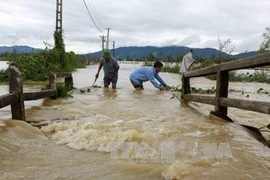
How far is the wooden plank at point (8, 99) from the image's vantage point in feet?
10.8

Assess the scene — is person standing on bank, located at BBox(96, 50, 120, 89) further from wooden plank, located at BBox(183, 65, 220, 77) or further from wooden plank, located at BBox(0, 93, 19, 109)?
wooden plank, located at BBox(0, 93, 19, 109)

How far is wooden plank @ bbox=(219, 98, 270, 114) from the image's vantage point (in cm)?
303

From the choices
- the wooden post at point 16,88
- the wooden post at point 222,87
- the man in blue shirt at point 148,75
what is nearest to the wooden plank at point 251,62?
the wooden post at point 222,87

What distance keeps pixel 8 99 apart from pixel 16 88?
0.36 metres

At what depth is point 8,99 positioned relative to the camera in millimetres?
3494

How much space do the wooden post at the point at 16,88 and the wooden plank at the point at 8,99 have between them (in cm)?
7

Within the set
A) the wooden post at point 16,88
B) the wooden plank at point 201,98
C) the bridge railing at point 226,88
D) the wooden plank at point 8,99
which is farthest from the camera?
the wooden plank at point 201,98

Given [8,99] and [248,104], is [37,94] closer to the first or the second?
[8,99]

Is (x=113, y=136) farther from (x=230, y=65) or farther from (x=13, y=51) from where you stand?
(x=13, y=51)

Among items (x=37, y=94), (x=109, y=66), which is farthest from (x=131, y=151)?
(x=109, y=66)

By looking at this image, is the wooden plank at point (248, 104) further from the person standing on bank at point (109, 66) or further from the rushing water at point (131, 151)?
the person standing on bank at point (109, 66)

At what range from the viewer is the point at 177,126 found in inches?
151

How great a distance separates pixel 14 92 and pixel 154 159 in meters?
2.27

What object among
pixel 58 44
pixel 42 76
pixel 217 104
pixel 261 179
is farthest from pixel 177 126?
pixel 58 44
